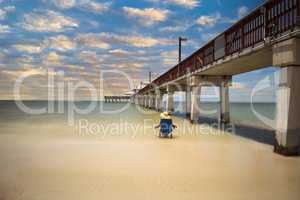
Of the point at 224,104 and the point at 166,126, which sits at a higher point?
the point at 224,104

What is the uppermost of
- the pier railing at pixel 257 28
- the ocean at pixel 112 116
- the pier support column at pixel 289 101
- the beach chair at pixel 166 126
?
the pier railing at pixel 257 28

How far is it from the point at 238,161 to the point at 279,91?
10.2 ft

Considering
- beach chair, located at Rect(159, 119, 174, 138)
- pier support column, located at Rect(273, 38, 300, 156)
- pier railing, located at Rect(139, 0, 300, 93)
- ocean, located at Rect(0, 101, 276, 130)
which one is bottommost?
ocean, located at Rect(0, 101, 276, 130)

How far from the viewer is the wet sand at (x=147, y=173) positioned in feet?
17.7

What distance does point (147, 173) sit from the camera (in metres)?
6.89

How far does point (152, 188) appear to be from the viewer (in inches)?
223

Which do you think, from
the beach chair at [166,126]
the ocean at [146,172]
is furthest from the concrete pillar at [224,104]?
the ocean at [146,172]

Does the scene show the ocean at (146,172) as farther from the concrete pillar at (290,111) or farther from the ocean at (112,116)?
the ocean at (112,116)

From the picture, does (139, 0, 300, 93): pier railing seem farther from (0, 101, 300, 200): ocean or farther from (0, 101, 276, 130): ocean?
(0, 101, 276, 130): ocean

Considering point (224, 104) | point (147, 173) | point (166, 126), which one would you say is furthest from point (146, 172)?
point (224, 104)

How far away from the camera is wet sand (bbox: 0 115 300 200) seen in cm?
539

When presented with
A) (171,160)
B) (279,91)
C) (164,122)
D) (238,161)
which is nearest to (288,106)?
(279,91)

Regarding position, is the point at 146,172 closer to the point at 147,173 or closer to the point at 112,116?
the point at 147,173

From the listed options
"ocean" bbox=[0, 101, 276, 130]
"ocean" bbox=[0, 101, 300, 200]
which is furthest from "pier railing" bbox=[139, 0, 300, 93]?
"ocean" bbox=[0, 101, 276, 130]
